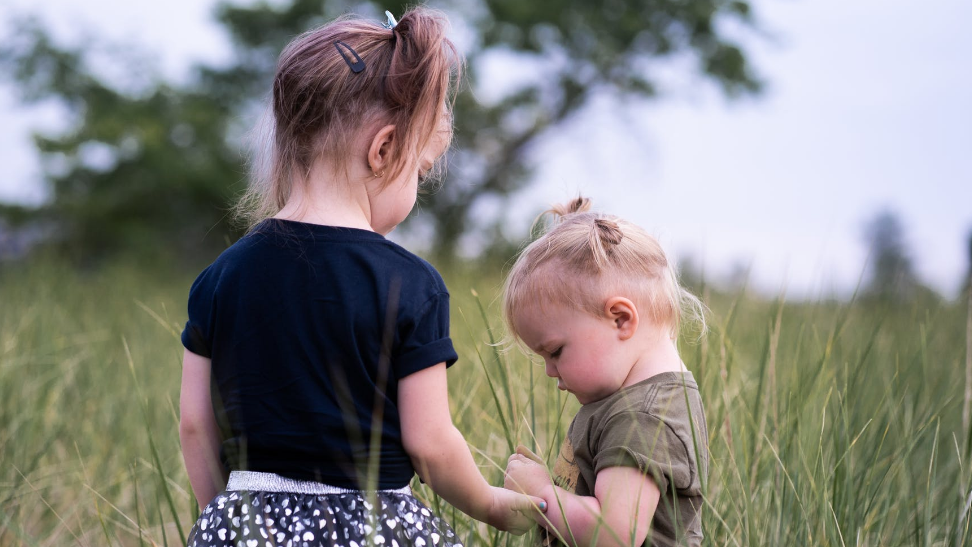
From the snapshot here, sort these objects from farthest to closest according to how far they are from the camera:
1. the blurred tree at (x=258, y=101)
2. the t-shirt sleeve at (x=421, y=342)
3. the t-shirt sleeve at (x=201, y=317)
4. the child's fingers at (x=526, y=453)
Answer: the blurred tree at (x=258, y=101)
the child's fingers at (x=526, y=453)
the t-shirt sleeve at (x=201, y=317)
the t-shirt sleeve at (x=421, y=342)

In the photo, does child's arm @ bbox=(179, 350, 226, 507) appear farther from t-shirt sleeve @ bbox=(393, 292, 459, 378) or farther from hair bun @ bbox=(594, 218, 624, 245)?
hair bun @ bbox=(594, 218, 624, 245)

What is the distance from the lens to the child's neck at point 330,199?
131 centimetres

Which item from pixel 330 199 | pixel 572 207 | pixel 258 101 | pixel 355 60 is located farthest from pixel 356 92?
pixel 258 101

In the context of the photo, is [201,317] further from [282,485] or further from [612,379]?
[612,379]

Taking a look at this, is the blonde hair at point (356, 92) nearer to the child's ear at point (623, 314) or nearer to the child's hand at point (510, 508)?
the child's ear at point (623, 314)

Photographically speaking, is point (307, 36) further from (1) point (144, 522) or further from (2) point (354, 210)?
(1) point (144, 522)

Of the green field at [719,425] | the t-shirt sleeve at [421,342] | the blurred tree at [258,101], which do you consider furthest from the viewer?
the blurred tree at [258,101]

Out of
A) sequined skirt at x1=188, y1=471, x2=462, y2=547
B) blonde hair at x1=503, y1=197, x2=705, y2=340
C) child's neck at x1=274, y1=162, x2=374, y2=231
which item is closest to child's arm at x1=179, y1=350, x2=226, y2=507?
sequined skirt at x1=188, y1=471, x2=462, y2=547

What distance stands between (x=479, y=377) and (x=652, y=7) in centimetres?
920

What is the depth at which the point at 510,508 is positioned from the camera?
1.38m

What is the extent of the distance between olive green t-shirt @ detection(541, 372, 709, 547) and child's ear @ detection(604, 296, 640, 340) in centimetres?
9

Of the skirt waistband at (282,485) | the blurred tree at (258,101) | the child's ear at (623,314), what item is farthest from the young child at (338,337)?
the blurred tree at (258,101)

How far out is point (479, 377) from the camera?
2.59m

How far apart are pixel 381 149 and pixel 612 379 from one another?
0.55 metres
